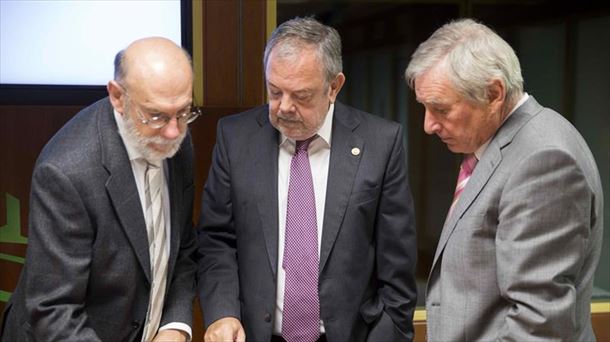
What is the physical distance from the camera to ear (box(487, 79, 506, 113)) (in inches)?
78.3

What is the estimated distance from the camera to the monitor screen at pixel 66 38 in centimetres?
329

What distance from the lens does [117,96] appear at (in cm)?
215

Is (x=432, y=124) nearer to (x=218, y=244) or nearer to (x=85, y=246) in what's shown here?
(x=218, y=244)

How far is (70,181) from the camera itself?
81.6 inches

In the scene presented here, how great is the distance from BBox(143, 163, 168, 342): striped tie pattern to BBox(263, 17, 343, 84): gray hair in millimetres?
482

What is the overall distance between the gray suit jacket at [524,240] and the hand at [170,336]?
0.71 metres

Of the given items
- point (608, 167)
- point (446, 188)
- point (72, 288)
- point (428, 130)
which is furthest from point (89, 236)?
point (608, 167)

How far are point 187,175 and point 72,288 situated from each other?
54 cm

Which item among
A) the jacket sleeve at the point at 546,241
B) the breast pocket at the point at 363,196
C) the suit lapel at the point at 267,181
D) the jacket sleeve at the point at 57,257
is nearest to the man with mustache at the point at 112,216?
the jacket sleeve at the point at 57,257

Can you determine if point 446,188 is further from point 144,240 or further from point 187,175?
point 144,240

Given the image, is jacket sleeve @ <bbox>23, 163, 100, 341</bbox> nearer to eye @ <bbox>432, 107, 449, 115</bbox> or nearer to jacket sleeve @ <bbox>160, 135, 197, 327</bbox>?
jacket sleeve @ <bbox>160, 135, 197, 327</bbox>

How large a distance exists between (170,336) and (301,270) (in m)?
0.42

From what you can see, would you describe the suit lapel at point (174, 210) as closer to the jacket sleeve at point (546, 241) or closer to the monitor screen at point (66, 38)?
the jacket sleeve at point (546, 241)

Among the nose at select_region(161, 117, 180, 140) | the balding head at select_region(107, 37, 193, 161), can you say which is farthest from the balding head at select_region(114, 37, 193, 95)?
the nose at select_region(161, 117, 180, 140)
